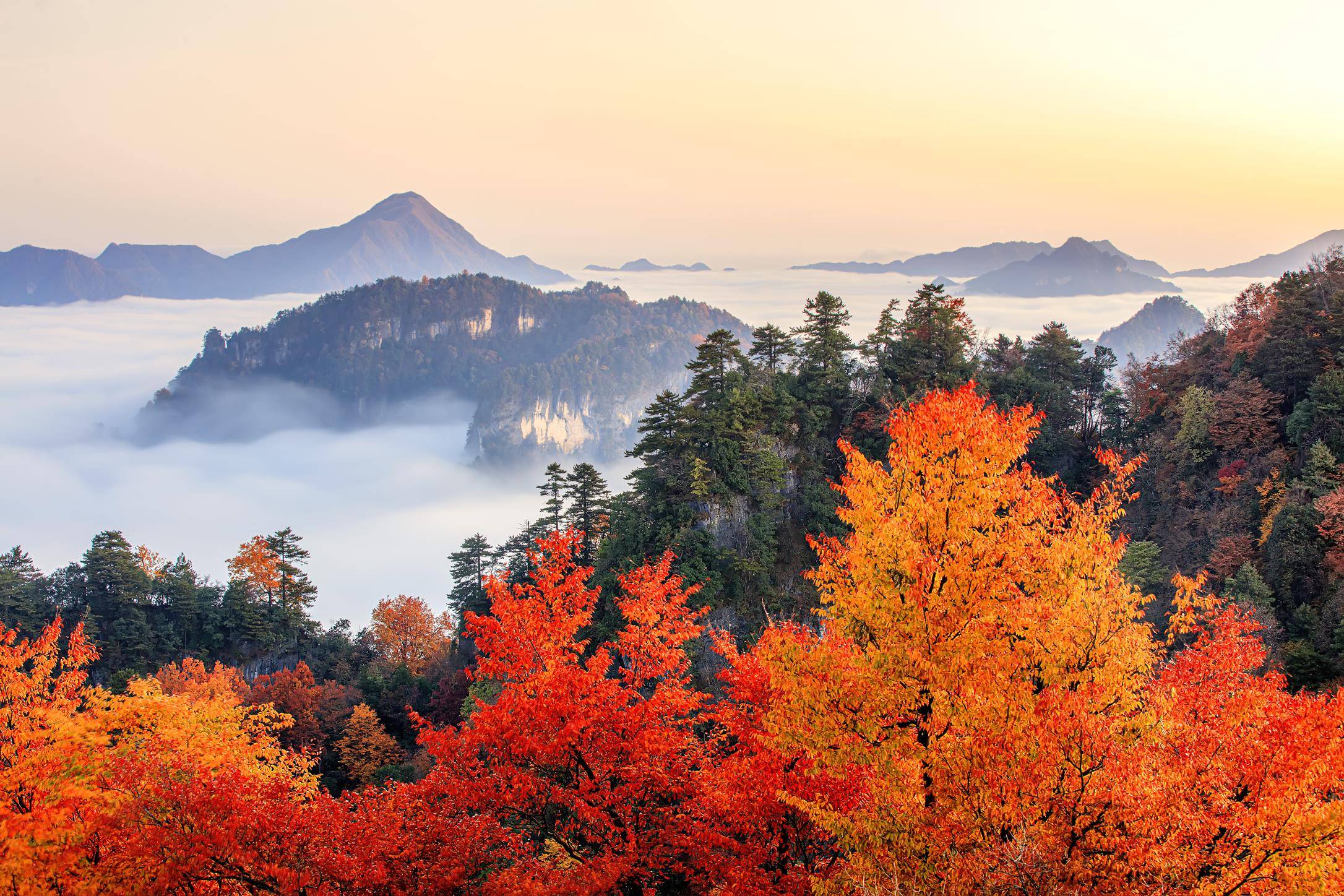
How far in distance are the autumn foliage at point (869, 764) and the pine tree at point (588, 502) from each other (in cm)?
2756

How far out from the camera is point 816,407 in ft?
126

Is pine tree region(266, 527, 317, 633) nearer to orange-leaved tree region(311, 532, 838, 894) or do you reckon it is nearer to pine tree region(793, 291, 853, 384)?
pine tree region(793, 291, 853, 384)

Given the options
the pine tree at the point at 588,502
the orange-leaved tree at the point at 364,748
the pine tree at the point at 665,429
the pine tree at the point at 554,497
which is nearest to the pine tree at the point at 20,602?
the orange-leaved tree at the point at 364,748

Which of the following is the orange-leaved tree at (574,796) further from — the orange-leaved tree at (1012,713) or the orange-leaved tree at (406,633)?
the orange-leaved tree at (406,633)

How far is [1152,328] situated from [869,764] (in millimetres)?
142646

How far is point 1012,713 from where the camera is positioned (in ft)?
29.1

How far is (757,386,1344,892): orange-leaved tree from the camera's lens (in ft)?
23.7

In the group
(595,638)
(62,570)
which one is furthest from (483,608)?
(62,570)

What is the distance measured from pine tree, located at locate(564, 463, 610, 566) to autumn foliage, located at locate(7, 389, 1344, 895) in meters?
27.6

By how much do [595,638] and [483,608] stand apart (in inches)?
859

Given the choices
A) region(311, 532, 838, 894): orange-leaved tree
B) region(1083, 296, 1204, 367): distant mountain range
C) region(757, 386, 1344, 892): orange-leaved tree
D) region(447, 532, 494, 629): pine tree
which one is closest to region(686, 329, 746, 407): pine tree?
region(311, 532, 838, 894): orange-leaved tree

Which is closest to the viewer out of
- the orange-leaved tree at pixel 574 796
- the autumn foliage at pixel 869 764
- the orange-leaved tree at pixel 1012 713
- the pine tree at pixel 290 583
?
the orange-leaved tree at pixel 1012 713

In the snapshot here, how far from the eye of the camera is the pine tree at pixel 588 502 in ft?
141

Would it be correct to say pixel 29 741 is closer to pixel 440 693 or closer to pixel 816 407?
pixel 440 693
